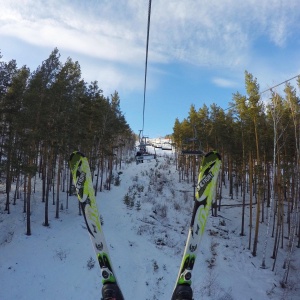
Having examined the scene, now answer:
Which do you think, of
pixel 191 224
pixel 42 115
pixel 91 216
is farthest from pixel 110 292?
pixel 42 115

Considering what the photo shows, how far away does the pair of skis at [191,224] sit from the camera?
6.80m

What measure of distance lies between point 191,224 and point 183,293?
1679mm

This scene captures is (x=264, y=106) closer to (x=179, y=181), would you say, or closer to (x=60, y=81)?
(x=60, y=81)

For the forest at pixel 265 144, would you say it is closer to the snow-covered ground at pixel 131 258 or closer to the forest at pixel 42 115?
the snow-covered ground at pixel 131 258

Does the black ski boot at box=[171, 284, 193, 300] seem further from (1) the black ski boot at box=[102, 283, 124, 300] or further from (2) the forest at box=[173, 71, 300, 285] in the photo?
(2) the forest at box=[173, 71, 300, 285]

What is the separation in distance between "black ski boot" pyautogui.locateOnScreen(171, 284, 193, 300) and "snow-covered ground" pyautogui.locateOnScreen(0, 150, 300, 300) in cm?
942

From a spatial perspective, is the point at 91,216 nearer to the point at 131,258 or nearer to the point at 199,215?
the point at 199,215

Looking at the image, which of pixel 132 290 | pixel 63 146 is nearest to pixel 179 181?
pixel 63 146

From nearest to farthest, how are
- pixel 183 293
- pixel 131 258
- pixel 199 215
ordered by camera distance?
pixel 183 293 < pixel 199 215 < pixel 131 258

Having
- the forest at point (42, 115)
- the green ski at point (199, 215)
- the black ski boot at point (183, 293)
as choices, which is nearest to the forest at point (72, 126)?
the forest at point (42, 115)

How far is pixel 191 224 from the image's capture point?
7.18 meters

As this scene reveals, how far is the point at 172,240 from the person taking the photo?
22.1 metres

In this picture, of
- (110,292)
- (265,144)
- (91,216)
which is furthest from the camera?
(265,144)

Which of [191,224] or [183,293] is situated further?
[191,224]
